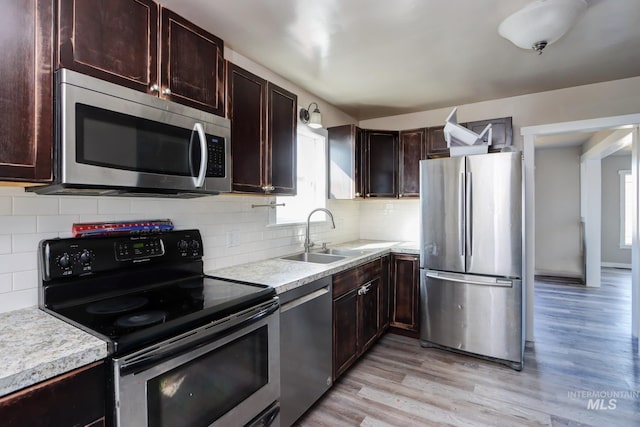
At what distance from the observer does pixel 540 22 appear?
1849mm

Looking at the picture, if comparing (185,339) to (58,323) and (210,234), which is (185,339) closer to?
(58,323)

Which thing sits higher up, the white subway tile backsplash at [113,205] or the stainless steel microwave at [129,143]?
the stainless steel microwave at [129,143]

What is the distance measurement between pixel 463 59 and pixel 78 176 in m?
2.60

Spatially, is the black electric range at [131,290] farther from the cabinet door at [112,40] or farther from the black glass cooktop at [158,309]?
the cabinet door at [112,40]

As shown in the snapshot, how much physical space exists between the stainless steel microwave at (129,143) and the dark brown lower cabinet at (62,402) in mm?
623

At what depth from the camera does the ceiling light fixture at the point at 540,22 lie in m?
1.74

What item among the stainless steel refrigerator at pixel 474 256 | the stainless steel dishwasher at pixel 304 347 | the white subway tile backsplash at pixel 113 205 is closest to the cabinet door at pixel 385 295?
the stainless steel refrigerator at pixel 474 256

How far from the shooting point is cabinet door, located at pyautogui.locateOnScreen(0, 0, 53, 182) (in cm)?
103

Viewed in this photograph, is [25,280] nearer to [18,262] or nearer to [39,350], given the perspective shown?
[18,262]

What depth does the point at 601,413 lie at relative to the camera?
2.11 metres

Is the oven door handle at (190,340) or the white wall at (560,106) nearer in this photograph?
the oven door handle at (190,340)

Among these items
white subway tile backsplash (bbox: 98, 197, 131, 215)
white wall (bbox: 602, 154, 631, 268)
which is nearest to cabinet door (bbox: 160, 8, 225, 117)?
white subway tile backsplash (bbox: 98, 197, 131, 215)

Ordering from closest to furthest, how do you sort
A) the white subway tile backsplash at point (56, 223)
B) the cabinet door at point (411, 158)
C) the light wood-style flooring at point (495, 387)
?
the white subway tile backsplash at point (56, 223) → the light wood-style flooring at point (495, 387) → the cabinet door at point (411, 158)

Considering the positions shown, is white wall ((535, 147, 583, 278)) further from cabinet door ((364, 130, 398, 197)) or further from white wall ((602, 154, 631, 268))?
cabinet door ((364, 130, 398, 197))
